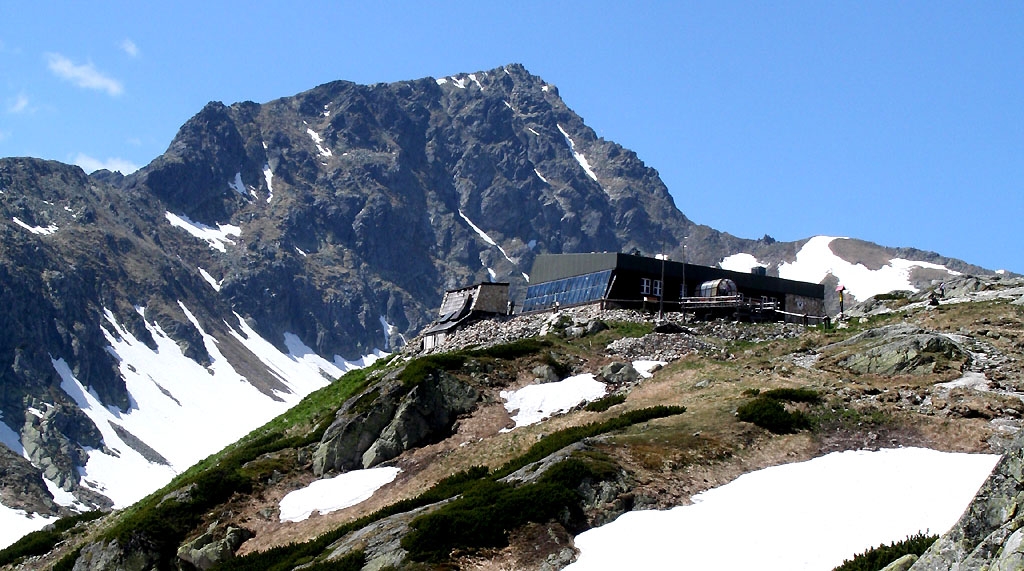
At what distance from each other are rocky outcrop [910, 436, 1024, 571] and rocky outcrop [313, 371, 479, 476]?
2856cm

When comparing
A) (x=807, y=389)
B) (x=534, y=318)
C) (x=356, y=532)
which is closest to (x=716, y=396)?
(x=807, y=389)

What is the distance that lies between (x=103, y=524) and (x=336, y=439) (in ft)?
57.9

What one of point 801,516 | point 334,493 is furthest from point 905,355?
point 334,493

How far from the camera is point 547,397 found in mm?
45219

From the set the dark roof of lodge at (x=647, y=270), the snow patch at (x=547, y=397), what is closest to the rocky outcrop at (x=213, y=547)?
the snow patch at (x=547, y=397)

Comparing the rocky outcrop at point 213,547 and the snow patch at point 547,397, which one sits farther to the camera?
the snow patch at point 547,397

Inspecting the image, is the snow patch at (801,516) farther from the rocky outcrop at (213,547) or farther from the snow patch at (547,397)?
the rocky outcrop at (213,547)

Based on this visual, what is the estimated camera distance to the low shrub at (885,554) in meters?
21.4

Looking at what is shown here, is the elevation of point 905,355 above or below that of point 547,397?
above

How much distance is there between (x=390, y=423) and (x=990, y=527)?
101ft

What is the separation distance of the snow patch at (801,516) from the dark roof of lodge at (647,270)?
32.1 meters

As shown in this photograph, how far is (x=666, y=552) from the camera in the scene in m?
25.2

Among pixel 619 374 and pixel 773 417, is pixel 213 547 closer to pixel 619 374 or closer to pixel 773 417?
pixel 619 374

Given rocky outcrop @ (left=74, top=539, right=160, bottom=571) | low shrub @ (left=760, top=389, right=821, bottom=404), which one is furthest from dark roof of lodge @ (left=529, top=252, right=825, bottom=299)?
rocky outcrop @ (left=74, top=539, right=160, bottom=571)
